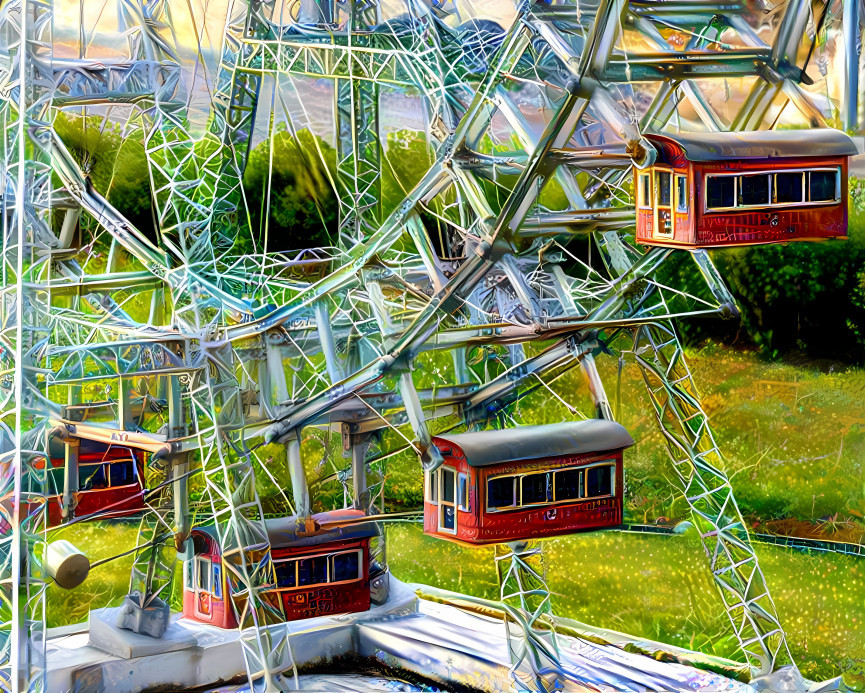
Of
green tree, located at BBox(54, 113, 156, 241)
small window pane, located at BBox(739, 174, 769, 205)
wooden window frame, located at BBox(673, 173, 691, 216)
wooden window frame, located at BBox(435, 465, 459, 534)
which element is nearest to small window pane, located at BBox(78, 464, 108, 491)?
wooden window frame, located at BBox(435, 465, 459, 534)

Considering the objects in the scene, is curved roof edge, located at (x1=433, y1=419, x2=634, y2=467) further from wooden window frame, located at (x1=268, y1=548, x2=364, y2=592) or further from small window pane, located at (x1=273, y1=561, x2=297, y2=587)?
small window pane, located at (x1=273, y1=561, x2=297, y2=587)

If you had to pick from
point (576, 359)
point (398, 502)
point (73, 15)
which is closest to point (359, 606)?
point (576, 359)

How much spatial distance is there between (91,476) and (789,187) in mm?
12394

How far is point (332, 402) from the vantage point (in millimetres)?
19906

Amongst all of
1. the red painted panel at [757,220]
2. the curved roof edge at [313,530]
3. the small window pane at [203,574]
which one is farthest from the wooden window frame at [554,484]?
the small window pane at [203,574]

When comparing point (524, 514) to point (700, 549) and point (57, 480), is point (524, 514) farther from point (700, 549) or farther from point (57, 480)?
point (700, 549)

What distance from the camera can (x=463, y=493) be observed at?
63.2 feet

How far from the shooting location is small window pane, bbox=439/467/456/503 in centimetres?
1958

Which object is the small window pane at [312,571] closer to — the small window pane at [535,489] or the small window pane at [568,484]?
the small window pane at [535,489]

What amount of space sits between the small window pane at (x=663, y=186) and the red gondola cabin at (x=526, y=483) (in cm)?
450

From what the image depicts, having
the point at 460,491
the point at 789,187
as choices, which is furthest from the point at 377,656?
the point at 789,187

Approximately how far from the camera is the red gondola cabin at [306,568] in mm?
20375

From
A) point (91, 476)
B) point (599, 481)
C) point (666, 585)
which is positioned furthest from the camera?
point (666, 585)

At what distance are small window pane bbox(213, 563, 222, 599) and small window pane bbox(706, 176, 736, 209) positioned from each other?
31.4 feet
